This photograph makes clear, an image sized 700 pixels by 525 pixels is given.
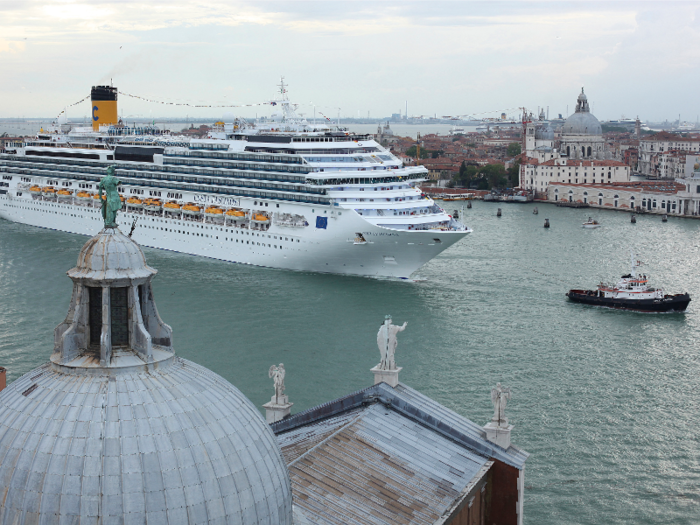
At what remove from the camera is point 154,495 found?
4.66 m

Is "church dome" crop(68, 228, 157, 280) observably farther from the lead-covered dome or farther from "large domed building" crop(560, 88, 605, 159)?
"large domed building" crop(560, 88, 605, 159)

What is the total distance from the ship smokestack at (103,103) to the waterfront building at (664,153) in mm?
53135

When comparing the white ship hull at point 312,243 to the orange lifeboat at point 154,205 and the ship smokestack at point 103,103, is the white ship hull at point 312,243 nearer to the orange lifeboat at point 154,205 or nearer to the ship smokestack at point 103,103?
the orange lifeboat at point 154,205

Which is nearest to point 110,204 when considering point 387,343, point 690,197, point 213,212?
point 387,343

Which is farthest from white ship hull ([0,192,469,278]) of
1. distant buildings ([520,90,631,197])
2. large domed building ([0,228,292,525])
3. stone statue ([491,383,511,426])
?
distant buildings ([520,90,631,197])

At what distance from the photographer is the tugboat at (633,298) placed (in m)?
26.7

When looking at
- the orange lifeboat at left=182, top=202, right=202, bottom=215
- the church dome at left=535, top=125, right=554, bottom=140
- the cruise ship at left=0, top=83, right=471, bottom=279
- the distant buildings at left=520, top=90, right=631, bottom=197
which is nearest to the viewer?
the cruise ship at left=0, top=83, right=471, bottom=279

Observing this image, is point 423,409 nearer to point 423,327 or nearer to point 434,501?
point 434,501

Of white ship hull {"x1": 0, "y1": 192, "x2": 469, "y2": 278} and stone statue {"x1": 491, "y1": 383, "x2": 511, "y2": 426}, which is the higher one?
stone statue {"x1": 491, "y1": 383, "x2": 511, "y2": 426}

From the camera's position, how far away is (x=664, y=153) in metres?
90.3

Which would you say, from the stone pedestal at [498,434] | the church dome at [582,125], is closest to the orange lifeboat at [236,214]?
the stone pedestal at [498,434]

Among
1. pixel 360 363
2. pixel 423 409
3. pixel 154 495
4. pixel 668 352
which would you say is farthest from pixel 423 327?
pixel 154 495

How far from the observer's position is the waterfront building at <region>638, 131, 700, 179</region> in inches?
3369

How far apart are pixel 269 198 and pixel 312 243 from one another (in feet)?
10.3
